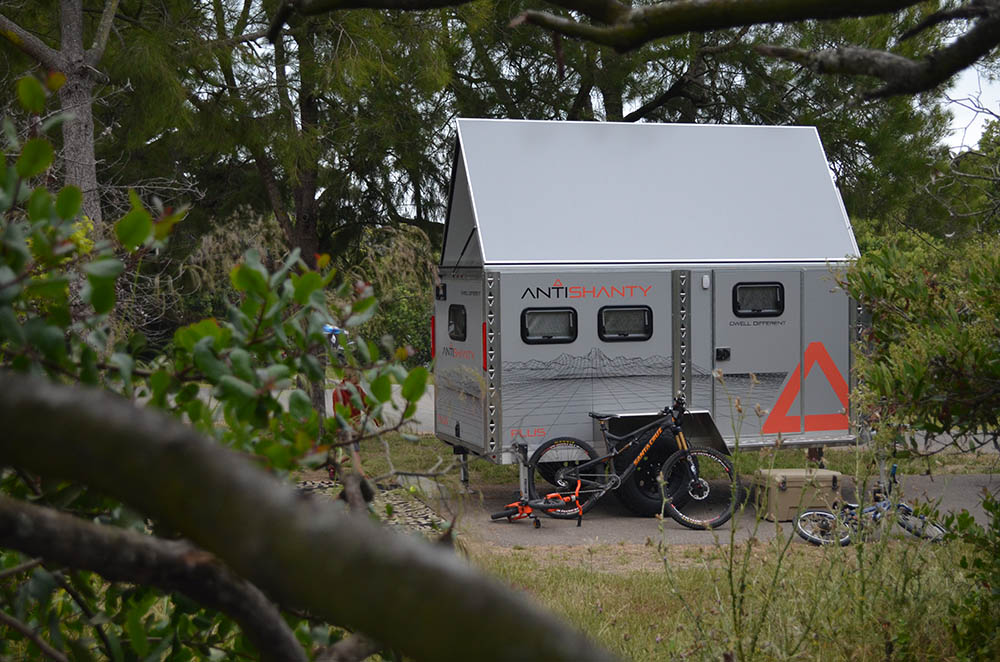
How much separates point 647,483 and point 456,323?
258 centimetres

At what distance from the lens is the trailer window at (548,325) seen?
400 inches

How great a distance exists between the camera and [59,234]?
62.0 inches

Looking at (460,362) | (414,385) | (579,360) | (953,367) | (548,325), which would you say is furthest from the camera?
(460,362)

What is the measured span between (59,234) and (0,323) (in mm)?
211

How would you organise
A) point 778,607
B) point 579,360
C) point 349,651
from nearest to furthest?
point 349,651, point 778,607, point 579,360

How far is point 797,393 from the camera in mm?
10961

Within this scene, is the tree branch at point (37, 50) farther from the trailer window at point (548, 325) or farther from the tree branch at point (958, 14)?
the tree branch at point (958, 14)

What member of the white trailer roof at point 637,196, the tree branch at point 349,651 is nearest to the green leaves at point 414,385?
the tree branch at point 349,651

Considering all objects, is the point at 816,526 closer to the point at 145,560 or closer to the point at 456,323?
the point at 456,323

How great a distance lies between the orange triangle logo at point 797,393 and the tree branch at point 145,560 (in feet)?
32.1

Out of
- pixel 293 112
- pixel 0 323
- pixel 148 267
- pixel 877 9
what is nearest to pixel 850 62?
pixel 877 9

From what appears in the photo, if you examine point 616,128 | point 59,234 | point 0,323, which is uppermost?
point 616,128

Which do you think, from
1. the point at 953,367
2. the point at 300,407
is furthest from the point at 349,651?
the point at 953,367

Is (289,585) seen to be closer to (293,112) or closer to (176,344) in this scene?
(176,344)
